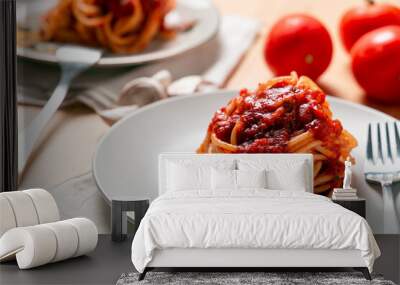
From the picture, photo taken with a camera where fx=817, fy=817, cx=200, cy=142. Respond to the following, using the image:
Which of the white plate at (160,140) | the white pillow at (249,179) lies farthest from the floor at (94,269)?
the white pillow at (249,179)

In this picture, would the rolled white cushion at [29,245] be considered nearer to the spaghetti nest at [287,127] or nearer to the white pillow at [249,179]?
the white pillow at [249,179]

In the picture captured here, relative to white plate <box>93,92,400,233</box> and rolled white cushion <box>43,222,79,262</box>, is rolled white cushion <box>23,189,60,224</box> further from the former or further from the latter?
white plate <box>93,92,400,233</box>

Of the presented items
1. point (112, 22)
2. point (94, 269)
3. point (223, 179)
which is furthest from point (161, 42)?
point (94, 269)

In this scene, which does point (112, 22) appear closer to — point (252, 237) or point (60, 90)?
point (60, 90)

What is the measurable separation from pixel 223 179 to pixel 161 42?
3.86 ft

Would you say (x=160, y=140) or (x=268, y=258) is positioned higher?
(x=160, y=140)

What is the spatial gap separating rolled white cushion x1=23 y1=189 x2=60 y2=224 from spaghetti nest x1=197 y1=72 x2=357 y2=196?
101 centimetres

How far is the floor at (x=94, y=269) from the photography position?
12.4 ft

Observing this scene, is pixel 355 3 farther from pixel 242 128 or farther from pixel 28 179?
pixel 28 179

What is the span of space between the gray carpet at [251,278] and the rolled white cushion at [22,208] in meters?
0.71

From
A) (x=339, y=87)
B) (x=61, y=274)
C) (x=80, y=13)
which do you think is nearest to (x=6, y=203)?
(x=61, y=274)

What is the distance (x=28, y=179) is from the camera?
5.35 metres

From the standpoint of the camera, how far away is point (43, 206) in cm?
440

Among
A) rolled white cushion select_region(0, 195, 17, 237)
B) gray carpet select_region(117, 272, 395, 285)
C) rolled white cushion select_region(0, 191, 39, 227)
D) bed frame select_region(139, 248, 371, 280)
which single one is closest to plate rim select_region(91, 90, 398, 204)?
rolled white cushion select_region(0, 191, 39, 227)
